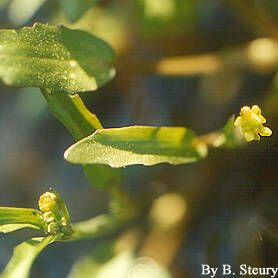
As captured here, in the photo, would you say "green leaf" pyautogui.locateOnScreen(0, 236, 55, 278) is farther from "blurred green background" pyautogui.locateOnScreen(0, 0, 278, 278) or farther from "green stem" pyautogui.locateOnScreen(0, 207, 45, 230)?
"blurred green background" pyautogui.locateOnScreen(0, 0, 278, 278)

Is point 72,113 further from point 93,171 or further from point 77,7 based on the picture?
point 77,7

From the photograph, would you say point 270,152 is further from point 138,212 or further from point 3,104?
point 3,104

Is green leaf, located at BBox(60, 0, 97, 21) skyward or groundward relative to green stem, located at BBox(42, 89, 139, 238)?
skyward

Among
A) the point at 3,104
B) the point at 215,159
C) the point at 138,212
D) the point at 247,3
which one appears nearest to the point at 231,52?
the point at 247,3

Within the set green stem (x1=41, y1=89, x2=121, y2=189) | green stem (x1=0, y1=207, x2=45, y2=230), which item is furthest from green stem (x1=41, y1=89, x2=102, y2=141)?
green stem (x1=0, y1=207, x2=45, y2=230)

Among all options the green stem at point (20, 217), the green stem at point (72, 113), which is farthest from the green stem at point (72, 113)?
the green stem at point (20, 217)
